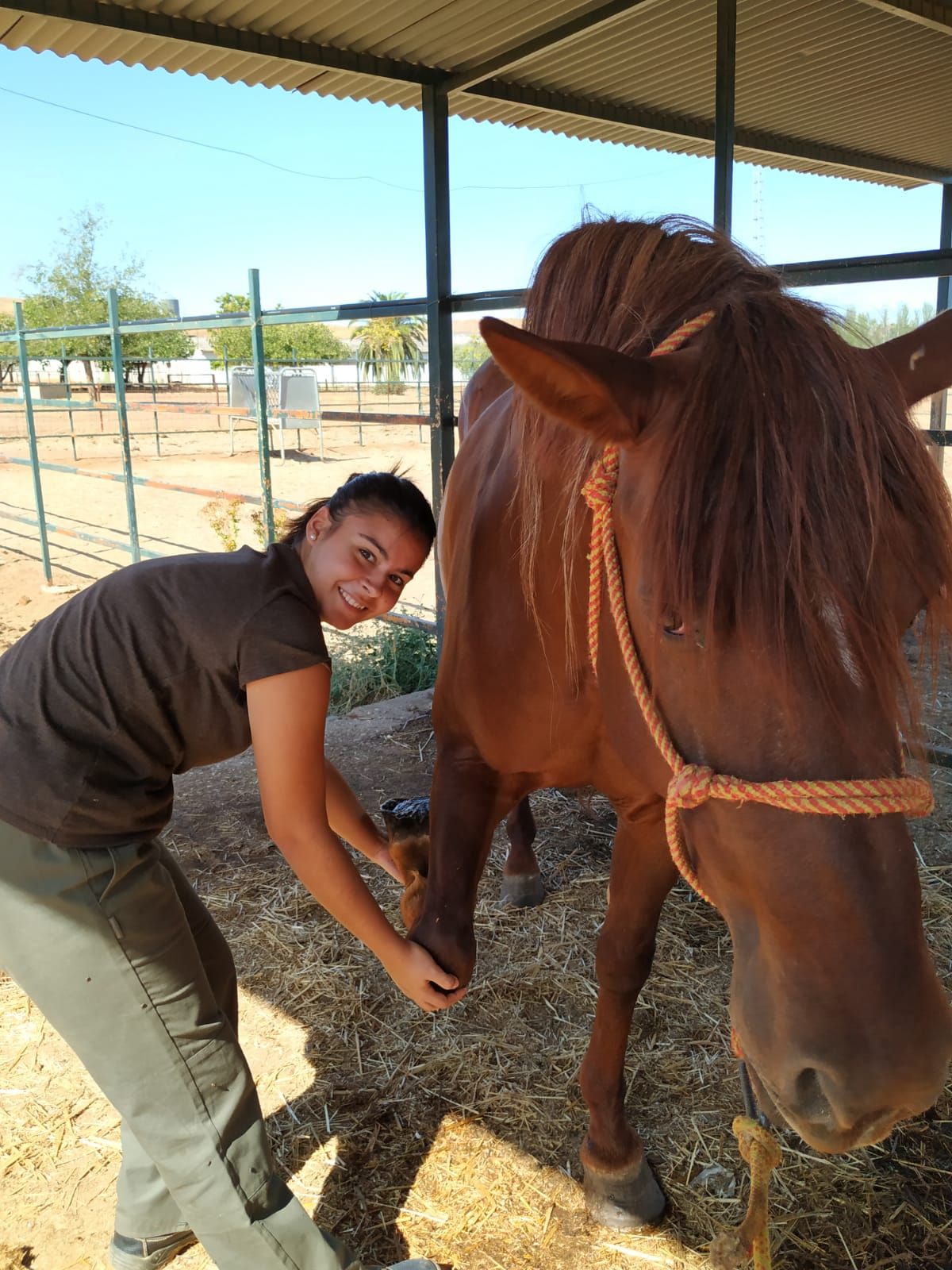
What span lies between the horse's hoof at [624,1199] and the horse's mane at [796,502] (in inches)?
51.6

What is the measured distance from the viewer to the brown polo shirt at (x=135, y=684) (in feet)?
4.53

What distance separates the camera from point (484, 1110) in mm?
2100

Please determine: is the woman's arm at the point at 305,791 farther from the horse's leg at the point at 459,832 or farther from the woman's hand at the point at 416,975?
the horse's leg at the point at 459,832

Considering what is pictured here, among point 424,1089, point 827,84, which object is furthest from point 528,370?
point 827,84

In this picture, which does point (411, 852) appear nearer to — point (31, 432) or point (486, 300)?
point (486, 300)

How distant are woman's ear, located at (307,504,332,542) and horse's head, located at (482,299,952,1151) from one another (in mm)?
686

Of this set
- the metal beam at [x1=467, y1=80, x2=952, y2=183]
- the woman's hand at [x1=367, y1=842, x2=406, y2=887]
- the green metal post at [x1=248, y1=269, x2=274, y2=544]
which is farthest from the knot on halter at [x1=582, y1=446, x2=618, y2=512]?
the green metal post at [x1=248, y1=269, x2=274, y2=544]

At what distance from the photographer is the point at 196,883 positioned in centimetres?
312

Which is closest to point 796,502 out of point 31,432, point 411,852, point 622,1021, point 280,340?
point 411,852

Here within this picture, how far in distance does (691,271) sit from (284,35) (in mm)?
3327

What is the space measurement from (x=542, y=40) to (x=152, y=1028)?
13.0 ft

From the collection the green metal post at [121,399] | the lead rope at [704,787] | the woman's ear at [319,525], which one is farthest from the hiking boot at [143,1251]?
the green metal post at [121,399]

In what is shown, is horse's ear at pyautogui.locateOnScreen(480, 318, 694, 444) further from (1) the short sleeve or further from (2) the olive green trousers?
(2) the olive green trousers

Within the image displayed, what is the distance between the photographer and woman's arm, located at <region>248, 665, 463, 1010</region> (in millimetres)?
1381
